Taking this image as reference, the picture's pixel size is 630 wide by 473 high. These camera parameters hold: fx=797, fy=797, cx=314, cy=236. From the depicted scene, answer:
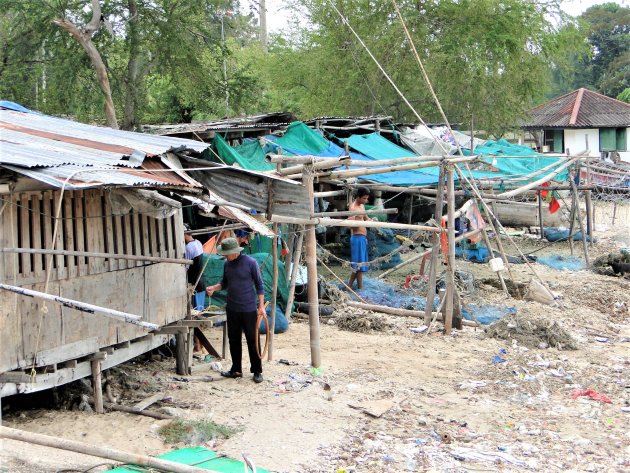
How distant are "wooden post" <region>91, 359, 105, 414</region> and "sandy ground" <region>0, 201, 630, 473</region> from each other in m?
0.11

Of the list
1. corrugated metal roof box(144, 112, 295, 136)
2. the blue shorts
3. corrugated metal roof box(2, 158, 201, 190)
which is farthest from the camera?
corrugated metal roof box(144, 112, 295, 136)

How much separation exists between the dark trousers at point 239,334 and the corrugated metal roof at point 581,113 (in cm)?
2973

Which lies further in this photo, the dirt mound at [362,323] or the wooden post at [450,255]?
the dirt mound at [362,323]

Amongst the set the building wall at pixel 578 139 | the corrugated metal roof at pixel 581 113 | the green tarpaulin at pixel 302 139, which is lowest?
the green tarpaulin at pixel 302 139

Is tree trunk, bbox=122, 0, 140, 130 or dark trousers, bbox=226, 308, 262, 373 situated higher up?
tree trunk, bbox=122, 0, 140, 130

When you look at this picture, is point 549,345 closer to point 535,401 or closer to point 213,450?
point 535,401

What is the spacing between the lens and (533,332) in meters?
10.7

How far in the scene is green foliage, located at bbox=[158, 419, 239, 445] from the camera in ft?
21.6

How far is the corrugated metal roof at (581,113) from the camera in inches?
1441

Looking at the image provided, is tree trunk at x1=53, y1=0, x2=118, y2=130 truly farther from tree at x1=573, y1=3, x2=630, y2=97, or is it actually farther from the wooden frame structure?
tree at x1=573, y1=3, x2=630, y2=97

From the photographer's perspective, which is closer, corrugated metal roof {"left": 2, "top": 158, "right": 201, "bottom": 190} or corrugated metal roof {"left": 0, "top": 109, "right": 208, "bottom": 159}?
corrugated metal roof {"left": 2, "top": 158, "right": 201, "bottom": 190}

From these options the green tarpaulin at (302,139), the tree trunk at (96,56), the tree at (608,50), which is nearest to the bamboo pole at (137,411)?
the tree trunk at (96,56)

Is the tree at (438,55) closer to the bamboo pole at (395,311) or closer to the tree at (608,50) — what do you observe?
the bamboo pole at (395,311)

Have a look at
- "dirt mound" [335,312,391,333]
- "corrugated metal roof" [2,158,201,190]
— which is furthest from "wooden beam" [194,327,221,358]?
"corrugated metal roof" [2,158,201,190]
